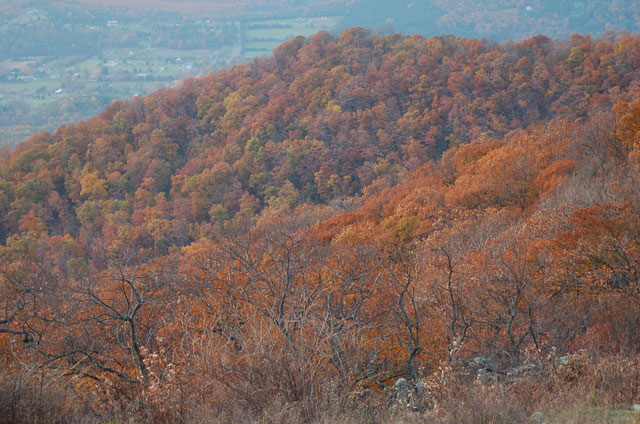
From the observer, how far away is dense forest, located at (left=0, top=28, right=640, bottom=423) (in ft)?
24.7

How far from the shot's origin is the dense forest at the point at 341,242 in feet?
24.7

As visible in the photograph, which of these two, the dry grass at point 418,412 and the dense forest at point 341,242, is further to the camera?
the dense forest at point 341,242

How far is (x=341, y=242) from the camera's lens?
1264 inches

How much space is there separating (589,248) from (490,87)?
76582 millimetres

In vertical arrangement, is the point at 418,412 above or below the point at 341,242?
above

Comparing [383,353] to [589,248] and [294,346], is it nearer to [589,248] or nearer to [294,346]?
[294,346]

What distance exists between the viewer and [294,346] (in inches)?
319

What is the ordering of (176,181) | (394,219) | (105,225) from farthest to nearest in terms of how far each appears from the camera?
(176,181) < (105,225) < (394,219)

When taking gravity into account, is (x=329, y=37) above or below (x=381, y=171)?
above

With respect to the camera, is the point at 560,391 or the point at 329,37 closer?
the point at 560,391

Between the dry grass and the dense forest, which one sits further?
the dense forest

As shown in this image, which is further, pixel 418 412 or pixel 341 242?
pixel 341 242

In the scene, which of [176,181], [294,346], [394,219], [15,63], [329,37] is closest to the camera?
[294,346]

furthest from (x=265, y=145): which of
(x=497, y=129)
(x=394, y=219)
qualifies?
(x=394, y=219)
